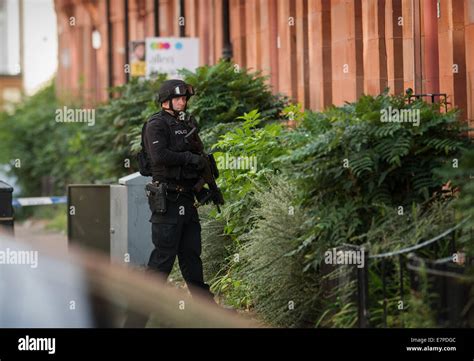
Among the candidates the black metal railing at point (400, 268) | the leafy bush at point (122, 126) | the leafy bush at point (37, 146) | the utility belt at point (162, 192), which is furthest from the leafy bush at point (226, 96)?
the leafy bush at point (37, 146)

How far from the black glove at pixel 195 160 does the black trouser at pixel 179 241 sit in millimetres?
313

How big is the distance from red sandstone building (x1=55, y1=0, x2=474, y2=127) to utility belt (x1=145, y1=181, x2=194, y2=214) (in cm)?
396

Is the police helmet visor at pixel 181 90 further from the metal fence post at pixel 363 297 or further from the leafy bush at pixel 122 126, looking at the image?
the leafy bush at pixel 122 126

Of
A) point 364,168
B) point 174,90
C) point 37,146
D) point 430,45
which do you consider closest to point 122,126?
point 430,45

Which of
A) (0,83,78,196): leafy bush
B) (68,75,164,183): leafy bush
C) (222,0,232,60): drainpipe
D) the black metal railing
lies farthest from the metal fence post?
(0,83,78,196): leafy bush

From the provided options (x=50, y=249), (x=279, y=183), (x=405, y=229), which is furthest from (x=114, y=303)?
(x=50, y=249)

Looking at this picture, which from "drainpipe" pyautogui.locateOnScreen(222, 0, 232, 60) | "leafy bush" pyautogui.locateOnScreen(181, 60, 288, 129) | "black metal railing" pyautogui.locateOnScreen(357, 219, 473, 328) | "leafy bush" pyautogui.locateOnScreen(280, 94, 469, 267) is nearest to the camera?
"black metal railing" pyautogui.locateOnScreen(357, 219, 473, 328)

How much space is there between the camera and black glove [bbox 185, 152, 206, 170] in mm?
12695

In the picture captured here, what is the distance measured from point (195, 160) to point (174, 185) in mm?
326

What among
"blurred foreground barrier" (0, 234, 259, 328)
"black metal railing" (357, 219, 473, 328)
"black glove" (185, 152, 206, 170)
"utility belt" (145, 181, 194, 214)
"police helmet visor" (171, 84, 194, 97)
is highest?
"police helmet visor" (171, 84, 194, 97)

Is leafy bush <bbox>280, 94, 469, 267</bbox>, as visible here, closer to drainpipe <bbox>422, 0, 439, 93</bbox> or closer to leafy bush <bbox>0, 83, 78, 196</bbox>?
drainpipe <bbox>422, 0, 439, 93</bbox>
